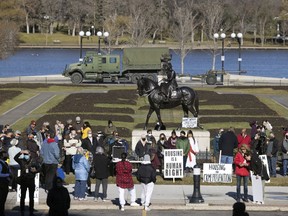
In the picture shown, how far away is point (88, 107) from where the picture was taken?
171 feet

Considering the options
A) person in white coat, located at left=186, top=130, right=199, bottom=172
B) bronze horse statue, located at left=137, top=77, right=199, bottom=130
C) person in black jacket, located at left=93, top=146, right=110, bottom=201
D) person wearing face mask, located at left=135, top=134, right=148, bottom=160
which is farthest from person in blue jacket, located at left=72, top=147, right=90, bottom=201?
bronze horse statue, located at left=137, top=77, right=199, bottom=130

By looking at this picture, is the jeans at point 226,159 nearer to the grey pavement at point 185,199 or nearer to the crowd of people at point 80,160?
the crowd of people at point 80,160

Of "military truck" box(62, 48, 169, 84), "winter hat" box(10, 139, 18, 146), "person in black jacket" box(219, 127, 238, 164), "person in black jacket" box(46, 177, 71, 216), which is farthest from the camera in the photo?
"military truck" box(62, 48, 169, 84)

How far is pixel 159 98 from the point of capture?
34.9 metres

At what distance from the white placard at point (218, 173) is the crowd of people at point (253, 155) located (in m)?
0.64

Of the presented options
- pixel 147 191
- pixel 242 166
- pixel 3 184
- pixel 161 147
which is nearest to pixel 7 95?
pixel 161 147

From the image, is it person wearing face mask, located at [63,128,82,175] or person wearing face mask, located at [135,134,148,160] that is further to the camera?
person wearing face mask, located at [63,128,82,175]

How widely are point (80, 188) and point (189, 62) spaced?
11515cm

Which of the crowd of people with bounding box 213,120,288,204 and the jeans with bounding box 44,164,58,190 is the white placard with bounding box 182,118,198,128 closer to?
the crowd of people with bounding box 213,120,288,204

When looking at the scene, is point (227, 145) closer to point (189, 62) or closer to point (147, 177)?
point (147, 177)

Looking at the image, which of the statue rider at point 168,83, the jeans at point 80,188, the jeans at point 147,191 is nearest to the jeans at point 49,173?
the jeans at point 80,188

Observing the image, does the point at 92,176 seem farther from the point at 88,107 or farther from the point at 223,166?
the point at 88,107

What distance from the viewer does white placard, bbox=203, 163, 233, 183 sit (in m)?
28.4

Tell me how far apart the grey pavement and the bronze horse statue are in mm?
6945
